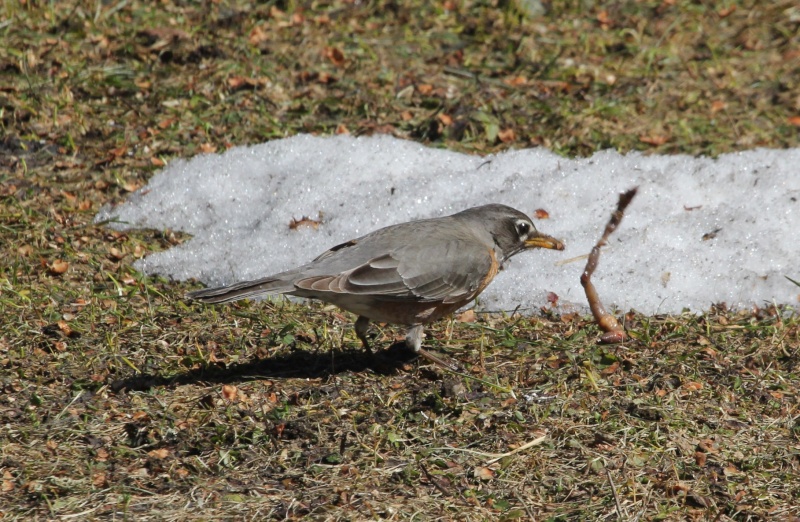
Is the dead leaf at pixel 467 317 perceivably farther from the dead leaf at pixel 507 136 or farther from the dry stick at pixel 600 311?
the dead leaf at pixel 507 136

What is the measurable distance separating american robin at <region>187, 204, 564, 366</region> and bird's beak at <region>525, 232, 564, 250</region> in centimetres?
39

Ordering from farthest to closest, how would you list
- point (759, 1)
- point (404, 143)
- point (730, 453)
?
point (759, 1)
point (404, 143)
point (730, 453)

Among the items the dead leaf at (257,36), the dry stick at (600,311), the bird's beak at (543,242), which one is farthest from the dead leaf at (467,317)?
the dead leaf at (257,36)

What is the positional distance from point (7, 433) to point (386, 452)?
1.83 m

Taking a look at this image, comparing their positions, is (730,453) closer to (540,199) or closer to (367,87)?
(540,199)

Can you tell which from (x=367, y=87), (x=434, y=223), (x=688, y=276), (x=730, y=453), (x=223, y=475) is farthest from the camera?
(x=367, y=87)

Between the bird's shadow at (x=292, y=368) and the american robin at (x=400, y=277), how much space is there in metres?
0.14

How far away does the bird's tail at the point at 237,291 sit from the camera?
4977 millimetres

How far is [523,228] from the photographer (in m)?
6.33

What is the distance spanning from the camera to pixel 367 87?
8.62 metres

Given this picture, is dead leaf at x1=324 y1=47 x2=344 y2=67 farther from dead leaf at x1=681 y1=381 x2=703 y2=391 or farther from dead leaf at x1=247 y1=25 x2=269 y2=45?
dead leaf at x1=681 y1=381 x2=703 y2=391

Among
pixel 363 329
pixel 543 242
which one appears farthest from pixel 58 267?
pixel 543 242

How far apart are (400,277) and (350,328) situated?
0.80m

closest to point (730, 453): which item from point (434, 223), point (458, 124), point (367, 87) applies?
point (434, 223)
